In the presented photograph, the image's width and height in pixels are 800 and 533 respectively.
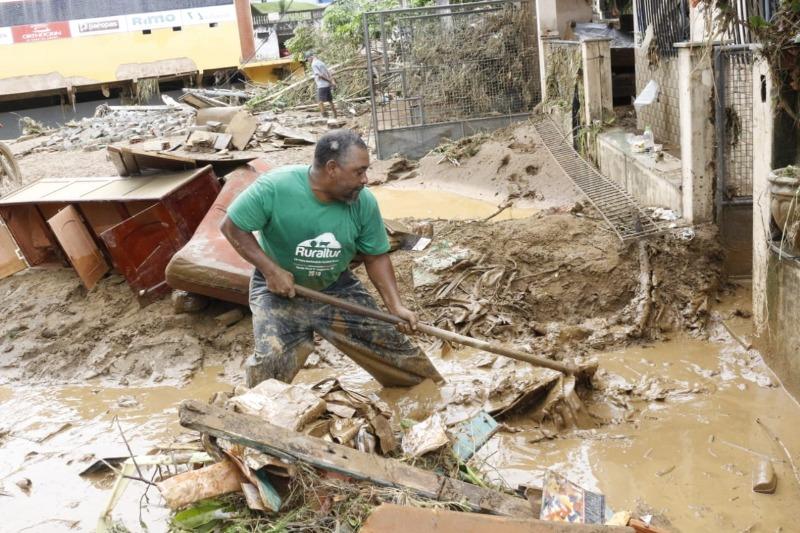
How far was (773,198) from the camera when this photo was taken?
15.7 ft

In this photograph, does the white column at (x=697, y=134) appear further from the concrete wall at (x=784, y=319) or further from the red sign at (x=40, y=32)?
the red sign at (x=40, y=32)

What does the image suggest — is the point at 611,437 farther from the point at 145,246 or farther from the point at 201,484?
the point at 145,246

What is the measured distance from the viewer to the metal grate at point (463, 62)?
12.8 m

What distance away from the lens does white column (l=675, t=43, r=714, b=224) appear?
244 inches

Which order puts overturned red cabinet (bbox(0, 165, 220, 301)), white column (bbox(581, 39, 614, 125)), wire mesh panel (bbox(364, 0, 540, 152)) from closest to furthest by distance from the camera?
overturned red cabinet (bbox(0, 165, 220, 301)), white column (bbox(581, 39, 614, 125)), wire mesh panel (bbox(364, 0, 540, 152))

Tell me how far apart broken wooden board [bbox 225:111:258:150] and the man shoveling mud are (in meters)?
7.54

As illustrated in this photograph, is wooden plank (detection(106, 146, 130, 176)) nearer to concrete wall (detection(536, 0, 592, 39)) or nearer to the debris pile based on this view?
concrete wall (detection(536, 0, 592, 39))

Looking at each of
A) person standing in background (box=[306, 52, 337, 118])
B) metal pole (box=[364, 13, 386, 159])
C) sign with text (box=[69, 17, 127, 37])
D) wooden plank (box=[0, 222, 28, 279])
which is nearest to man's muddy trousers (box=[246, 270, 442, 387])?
wooden plank (box=[0, 222, 28, 279])

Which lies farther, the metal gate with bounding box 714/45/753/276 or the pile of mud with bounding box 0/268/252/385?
the pile of mud with bounding box 0/268/252/385

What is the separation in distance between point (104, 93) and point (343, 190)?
2340 cm

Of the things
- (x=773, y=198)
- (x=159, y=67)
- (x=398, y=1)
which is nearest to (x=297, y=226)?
(x=773, y=198)

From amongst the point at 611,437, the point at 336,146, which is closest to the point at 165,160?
the point at 336,146

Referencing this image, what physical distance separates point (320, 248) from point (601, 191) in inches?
172

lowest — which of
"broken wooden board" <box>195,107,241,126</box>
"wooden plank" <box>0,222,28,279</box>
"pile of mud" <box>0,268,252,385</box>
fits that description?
"pile of mud" <box>0,268,252,385</box>
